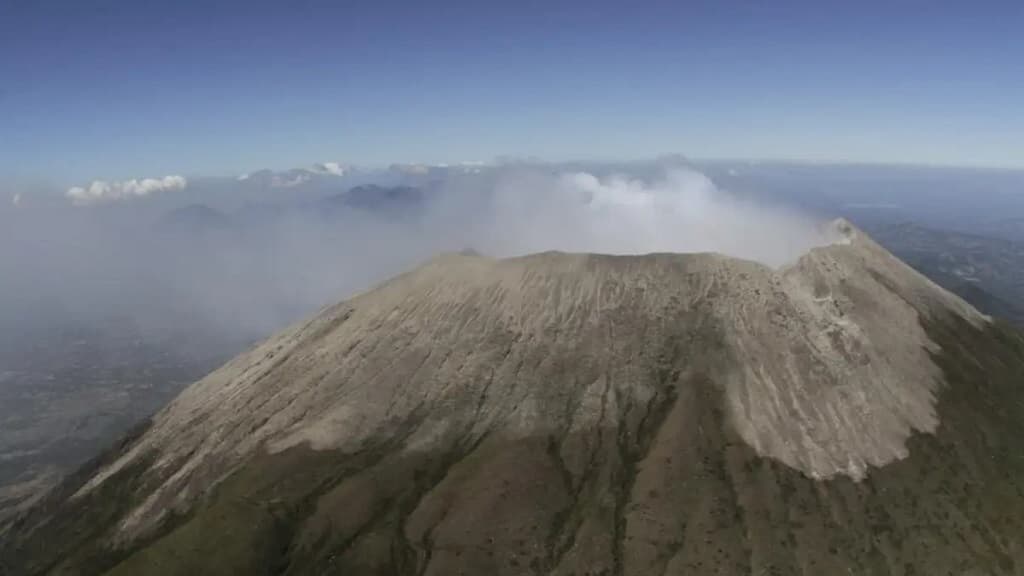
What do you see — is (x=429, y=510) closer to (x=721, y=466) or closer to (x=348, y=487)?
(x=348, y=487)

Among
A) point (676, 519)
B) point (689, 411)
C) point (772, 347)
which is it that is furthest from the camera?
point (772, 347)

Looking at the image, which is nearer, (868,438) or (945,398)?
(868,438)

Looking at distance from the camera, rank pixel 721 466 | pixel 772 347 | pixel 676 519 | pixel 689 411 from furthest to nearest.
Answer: pixel 772 347
pixel 689 411
pixel 721 466
pixel 676 519

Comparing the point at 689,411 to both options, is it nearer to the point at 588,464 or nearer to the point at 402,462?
the point at 588,464

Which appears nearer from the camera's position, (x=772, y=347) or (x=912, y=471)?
(x=912, y=471)

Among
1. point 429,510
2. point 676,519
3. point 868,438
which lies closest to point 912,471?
point 868,438

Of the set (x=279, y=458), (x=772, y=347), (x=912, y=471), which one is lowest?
(x=279, y=458)

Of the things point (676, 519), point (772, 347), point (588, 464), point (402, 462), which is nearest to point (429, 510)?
point (402, 462)

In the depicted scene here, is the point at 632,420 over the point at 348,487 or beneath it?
over

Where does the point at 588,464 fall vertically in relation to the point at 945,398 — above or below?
below
